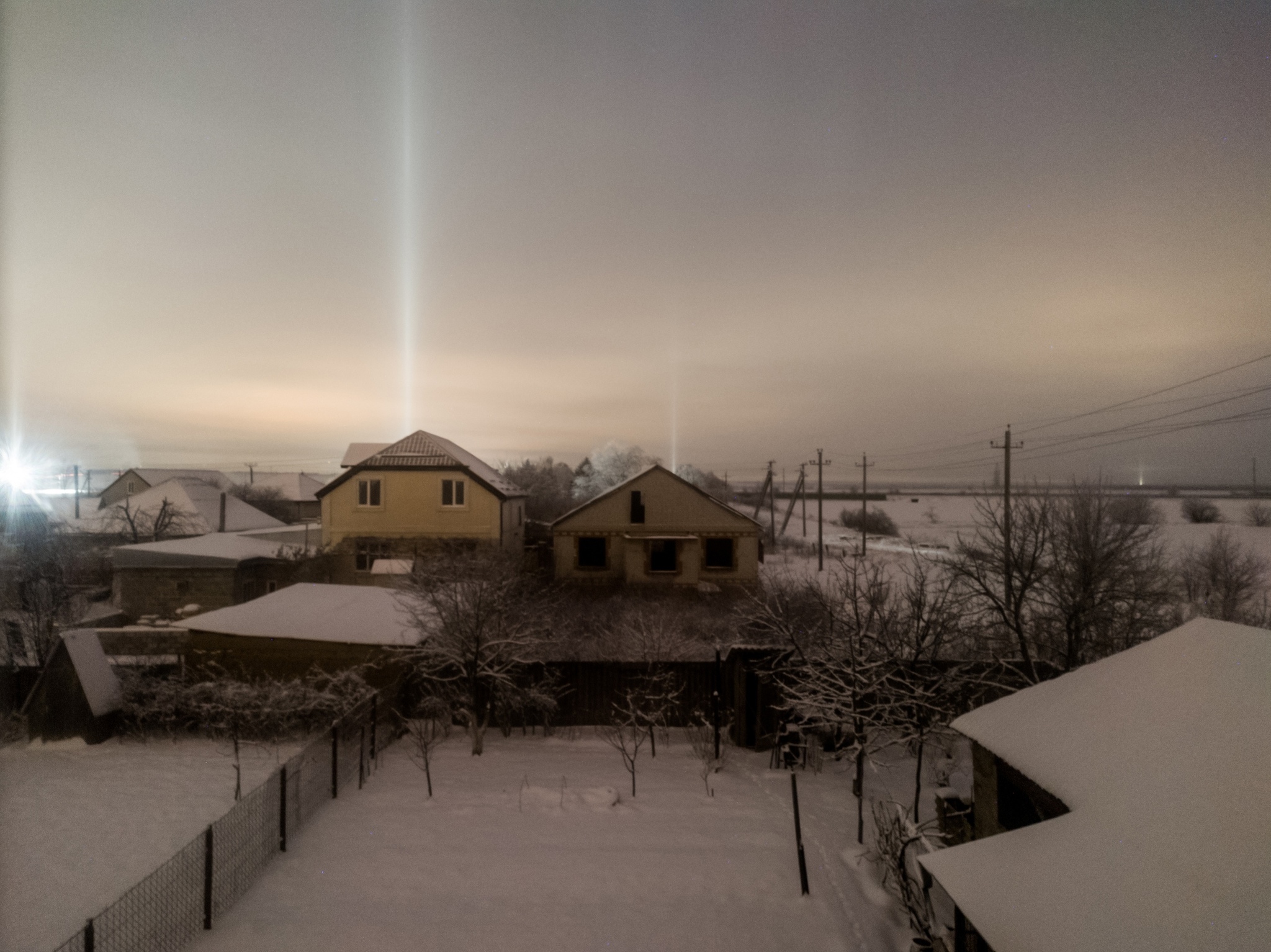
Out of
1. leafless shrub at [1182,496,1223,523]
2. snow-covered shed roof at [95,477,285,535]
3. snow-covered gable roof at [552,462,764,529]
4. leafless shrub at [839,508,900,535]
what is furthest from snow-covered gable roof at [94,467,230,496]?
leafless shrub at [1182,496,1223,523]

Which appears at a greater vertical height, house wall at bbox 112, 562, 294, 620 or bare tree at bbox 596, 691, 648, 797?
house wall at bbox 112, 562, 294, 620

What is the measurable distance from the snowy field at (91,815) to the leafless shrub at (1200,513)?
5374 cm

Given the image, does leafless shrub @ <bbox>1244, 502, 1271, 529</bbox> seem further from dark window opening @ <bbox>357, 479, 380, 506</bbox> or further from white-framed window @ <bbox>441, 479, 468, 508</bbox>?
dark window opening @ <bbox>357, 479, 380, 506</bbox>

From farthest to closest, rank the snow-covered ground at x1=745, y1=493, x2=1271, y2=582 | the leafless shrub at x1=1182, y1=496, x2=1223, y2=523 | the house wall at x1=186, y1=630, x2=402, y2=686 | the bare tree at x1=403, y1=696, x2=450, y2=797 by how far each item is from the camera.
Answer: the leafless shrub at x1=1182, y1=496, x2=1223, y2=523
the snow-covered ground at x1=745, y1=493, x2=1271, y2=582
the house wall at x1=186, y1=630, x2=402, y2=686
the bare tree at x1=403, y1=696, x2=450, y2=797

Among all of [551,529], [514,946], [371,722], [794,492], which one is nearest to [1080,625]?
[514,946]

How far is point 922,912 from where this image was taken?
6453 mm

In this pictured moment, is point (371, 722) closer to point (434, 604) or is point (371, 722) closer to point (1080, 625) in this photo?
point (434, 604)

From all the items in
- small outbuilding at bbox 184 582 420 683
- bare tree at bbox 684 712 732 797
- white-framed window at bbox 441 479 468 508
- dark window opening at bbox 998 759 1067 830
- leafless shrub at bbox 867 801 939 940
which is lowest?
bare tree at bbox 684 712 732 797

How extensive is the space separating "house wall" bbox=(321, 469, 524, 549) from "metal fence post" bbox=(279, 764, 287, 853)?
18.8 meters

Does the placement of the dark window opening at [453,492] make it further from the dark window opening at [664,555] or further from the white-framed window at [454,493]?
the dark window opening at [664,555]

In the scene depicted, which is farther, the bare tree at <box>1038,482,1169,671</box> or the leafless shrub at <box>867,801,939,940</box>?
the bare tree at <box>1038,482,1169,671</box>

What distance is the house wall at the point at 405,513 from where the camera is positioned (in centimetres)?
2667

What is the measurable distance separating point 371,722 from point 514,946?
614 centimetres

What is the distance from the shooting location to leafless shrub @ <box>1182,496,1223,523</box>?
141ft
